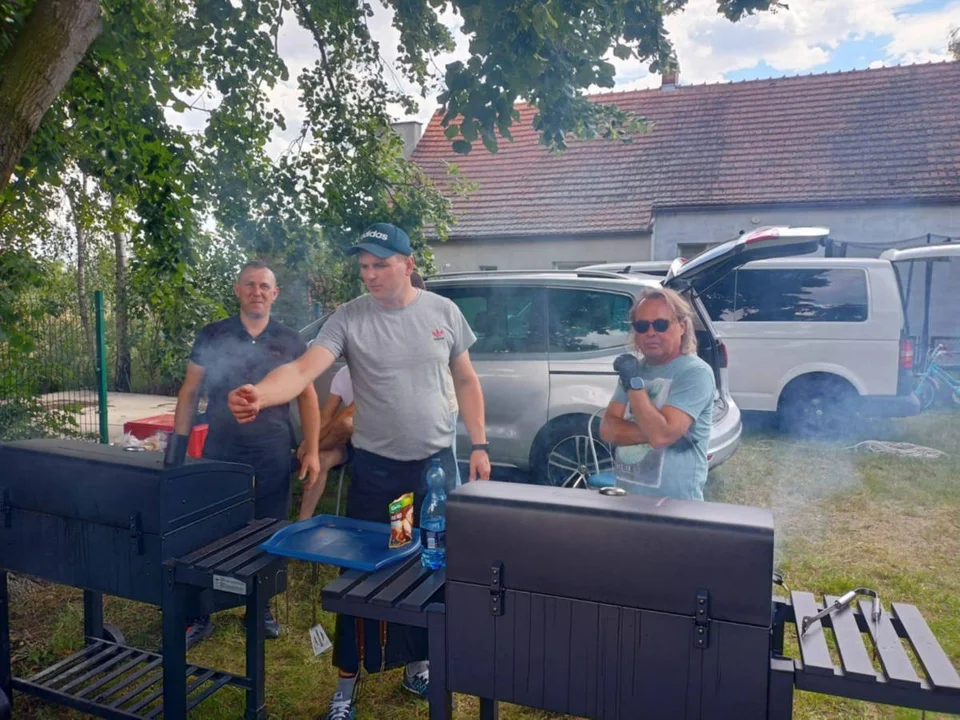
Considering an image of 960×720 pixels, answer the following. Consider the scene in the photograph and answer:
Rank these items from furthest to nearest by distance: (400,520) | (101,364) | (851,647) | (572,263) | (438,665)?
1. (572,263)
2. (101,364)
3. (400,520)
4. (438,665)
5. (851,647)

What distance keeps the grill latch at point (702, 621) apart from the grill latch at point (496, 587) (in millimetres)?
508

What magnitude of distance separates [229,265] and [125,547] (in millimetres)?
7379

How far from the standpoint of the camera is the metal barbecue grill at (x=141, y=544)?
8.02 ft

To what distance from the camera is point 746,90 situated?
15727 millimetres

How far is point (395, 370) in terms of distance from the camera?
2.89 meters

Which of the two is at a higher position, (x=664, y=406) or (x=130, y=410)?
(x=664, y=406)

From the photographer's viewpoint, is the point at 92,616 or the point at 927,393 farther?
the point at 927,393

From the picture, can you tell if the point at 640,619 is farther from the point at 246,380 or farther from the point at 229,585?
the point at 246,380

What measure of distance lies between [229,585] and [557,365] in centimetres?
336

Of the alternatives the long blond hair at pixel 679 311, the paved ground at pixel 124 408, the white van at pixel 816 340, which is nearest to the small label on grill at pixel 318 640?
the long blond hair at pixel 679 311

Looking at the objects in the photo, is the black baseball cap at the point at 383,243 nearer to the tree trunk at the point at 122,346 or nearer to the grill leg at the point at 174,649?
the grill leg at the point at 174,649

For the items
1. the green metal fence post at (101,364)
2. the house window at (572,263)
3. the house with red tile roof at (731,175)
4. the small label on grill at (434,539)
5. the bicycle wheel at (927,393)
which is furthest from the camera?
the house window at (572,263)

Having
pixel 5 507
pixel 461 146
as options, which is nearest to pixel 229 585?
pixel 5 507

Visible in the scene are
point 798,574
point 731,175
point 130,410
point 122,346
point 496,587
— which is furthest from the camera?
point 731,175
